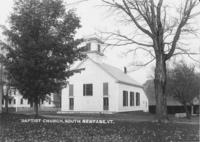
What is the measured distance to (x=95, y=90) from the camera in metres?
44.1

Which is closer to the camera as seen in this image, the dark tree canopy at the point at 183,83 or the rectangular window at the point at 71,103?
the dark tree canopy at the point at 183,83

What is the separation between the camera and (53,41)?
64.5 feet

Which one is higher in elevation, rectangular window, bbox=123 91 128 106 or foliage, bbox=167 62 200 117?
foliage, bbox=167 62 200 117

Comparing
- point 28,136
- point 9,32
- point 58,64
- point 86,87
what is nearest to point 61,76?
point 58,64

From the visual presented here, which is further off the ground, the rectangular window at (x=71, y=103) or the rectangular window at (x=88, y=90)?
the rectangular window at (x=88, y=90)

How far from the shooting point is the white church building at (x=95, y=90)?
4316 centimetres

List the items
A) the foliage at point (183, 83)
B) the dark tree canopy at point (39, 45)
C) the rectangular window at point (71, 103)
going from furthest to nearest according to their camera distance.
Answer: the rectangular window at point (71, 103) < the foliage at point (183, 83) < the dark tree canopy at point (39, 45)

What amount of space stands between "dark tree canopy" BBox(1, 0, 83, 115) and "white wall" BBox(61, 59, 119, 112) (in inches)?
887

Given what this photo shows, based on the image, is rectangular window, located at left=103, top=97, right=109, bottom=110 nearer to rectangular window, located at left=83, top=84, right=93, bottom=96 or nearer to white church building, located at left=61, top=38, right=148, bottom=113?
white church building, located at left=61, top=38, right=148, bottom=113

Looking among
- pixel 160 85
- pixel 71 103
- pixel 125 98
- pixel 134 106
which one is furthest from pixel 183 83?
pixel 160 85

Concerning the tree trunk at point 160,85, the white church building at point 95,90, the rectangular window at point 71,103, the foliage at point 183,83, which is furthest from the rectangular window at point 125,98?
the tree trunk at point 160,85

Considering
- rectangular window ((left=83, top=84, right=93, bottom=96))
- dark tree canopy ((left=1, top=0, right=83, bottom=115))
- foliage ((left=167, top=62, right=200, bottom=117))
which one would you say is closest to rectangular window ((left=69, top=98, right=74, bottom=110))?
rectangular window ((left=83, top=84, right=93, bottom=96))

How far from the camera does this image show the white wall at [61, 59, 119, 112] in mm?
43188

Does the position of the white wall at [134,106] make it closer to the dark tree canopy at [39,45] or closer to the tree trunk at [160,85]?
the dark tree canopy at [39,45]
